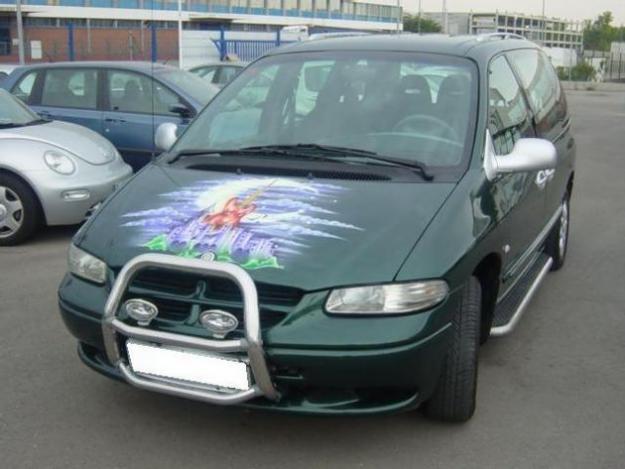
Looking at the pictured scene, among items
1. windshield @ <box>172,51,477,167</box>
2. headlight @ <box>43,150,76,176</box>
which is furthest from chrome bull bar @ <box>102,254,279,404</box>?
headlight @ <box>43,150,76,176</box>

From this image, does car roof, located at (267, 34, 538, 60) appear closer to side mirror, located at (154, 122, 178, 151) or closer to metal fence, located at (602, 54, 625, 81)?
side mirror, located at (154, 122, 178, 151)

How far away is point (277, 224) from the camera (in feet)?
10.6

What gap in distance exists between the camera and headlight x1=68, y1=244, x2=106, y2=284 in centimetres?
333

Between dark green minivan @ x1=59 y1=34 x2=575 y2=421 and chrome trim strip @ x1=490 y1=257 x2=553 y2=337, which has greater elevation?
dark green minivan @ x1=59 y1=34 x2=575 y2=421

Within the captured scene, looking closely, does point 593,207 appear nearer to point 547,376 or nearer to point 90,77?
point 547,376

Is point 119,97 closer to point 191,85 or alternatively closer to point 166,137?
point 191,85

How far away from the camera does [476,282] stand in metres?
3.52

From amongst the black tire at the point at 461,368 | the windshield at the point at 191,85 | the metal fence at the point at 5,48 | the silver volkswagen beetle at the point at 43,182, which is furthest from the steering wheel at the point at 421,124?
the metal fence at the point at 5,48

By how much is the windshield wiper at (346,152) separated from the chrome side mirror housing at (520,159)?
319mm

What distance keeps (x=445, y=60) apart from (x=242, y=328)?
6.73 ft

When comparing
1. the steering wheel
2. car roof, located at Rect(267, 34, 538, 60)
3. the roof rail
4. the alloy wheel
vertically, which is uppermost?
the roof rail

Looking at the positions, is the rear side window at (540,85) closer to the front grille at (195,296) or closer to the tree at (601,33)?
the front grille at (195,296)

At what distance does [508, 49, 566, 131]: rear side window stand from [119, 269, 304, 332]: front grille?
2629 mm

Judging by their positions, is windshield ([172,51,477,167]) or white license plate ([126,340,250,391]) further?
windshield ([172,51,477,167])
